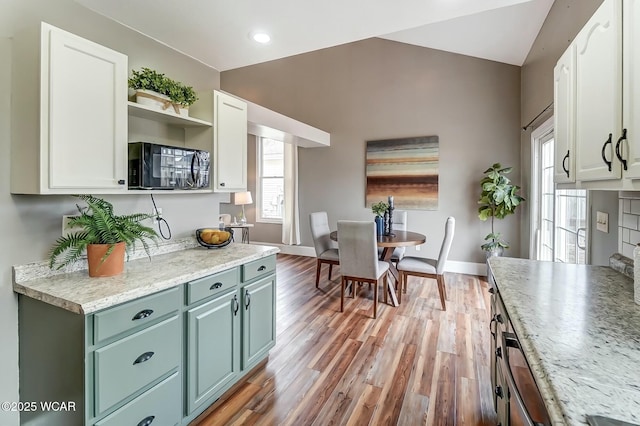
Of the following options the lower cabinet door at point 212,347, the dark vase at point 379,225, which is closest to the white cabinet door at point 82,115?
the lower cabinet door at point 212,347

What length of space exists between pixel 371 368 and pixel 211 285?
1377mm

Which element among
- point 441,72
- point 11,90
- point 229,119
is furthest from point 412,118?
point 11,90

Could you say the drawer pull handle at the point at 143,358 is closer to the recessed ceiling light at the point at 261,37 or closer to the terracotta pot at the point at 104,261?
the terracotta pot at the point at 104,261

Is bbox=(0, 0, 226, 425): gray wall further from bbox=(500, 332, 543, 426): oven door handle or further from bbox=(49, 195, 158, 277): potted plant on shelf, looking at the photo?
bbox=(500, 332, 543, 426): oven door handle

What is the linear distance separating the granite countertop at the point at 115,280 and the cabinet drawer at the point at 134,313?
0.11 feet

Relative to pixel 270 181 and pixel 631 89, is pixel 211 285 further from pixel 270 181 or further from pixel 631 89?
pixel 270 181

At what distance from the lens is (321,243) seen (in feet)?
13.9

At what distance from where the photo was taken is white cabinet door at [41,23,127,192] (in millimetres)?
1360

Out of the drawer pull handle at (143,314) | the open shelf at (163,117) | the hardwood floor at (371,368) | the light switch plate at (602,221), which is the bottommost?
the hardwood floor at (371,368)

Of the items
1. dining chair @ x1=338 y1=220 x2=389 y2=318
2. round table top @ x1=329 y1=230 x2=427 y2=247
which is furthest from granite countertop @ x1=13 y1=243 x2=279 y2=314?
round table top @ x1=329 y1=230 x2=427 y2=247

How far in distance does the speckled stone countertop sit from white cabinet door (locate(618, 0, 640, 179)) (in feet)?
1.65

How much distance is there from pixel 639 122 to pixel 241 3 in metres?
2.00

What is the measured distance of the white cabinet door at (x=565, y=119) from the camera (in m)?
1.48

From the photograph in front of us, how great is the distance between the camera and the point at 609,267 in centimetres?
167
